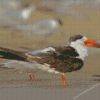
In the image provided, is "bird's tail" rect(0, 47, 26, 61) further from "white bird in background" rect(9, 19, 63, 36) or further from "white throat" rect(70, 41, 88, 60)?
"white throat" rect(70, 41, 88, 60)

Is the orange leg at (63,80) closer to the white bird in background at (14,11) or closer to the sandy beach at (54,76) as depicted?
the sandy beach at (54,76)

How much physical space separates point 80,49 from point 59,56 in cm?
13

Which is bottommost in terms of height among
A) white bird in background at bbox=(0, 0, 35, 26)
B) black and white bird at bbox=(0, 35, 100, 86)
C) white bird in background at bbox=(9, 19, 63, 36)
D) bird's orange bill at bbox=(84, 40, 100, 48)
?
black and white bird at bbox=(0, 35, 100, 86)

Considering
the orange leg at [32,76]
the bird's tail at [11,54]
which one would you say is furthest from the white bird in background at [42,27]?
the orange leg at [32,76]

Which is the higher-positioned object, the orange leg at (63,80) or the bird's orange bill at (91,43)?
the bird's orange bill at (91,43)

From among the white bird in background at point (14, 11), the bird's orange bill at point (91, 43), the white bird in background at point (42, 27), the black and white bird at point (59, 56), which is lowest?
the black and white bird at point (59, 56)

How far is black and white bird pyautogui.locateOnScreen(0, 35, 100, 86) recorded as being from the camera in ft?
8.79

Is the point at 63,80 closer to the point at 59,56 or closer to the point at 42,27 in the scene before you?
the point at 59,56

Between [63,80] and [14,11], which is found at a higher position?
[14,11]

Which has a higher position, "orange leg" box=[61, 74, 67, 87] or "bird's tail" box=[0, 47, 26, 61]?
"bird's tail" box=[0, 47, 26, 61]

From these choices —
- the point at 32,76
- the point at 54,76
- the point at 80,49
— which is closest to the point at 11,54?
the point at 32,76

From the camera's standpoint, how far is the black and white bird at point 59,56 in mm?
2678

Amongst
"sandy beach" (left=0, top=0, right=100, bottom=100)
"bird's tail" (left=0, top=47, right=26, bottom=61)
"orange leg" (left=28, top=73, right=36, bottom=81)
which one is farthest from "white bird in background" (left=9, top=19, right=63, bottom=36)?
"orange leg" (left=28, top=73, right=36, bottom=81)

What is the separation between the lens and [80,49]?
2693mm
